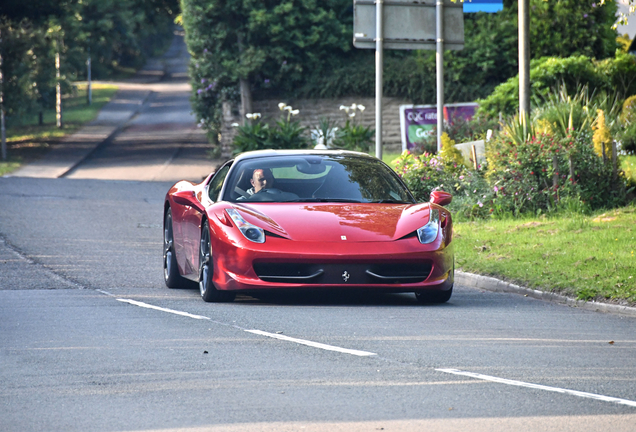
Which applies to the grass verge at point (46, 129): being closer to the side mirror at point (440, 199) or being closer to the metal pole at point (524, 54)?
the metal pole at point (524, 54)

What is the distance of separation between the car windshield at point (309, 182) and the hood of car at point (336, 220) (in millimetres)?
313

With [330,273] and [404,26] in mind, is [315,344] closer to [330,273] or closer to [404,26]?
[330,273]

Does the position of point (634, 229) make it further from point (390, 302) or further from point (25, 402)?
point (25, 402)

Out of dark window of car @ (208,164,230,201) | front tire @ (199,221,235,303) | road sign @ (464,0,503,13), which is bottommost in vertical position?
front tire @ (199,221,235,303)

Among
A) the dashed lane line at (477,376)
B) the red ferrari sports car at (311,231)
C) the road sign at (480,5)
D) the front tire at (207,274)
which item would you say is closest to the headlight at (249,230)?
the red ferrari sports car at (311,231)

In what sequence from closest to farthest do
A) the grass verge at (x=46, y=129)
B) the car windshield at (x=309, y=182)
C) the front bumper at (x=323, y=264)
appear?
the front bumper at (x=323, y=264)
the car windshield at (x=309, y=182)
the grass verge at (x=46, y=129)

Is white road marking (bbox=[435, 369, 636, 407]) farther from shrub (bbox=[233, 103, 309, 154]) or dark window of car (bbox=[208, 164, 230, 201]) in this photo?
shrub (bbox=[233, 103, 309, 154])

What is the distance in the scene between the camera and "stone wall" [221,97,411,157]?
1387 inches

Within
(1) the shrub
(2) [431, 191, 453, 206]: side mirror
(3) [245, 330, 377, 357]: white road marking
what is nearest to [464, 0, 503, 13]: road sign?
(1) the shrub

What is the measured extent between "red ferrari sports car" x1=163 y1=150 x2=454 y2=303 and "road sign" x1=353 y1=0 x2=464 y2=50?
27.7ft

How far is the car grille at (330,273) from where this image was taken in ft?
30.1

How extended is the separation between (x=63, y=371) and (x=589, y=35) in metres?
27.0

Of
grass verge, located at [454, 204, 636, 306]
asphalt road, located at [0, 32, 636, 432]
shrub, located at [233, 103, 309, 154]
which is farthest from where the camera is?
shrub, located at [233, 103, 309, 154]

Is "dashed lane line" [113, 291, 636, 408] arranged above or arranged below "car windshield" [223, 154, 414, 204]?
below
